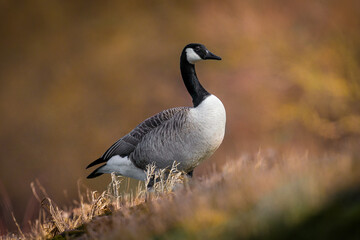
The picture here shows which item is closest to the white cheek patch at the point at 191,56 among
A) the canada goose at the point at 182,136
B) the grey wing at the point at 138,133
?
the canada goose at the point at 182,136

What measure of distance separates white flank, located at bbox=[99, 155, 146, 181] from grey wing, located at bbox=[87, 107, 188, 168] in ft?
0.27

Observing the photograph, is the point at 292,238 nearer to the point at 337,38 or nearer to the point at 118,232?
the point at 118,232

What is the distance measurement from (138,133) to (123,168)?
2.12ft

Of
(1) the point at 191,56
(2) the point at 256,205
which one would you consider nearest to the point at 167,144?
(1) the point at 191,56

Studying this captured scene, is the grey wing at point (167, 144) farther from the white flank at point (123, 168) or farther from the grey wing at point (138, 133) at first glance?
Answer: the white flank at point (123, 168)

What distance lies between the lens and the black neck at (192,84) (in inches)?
231

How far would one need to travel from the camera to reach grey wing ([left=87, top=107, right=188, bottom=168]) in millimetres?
6008

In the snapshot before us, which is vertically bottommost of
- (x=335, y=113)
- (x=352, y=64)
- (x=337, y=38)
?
(x=335, y=113)

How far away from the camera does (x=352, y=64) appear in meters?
14.3

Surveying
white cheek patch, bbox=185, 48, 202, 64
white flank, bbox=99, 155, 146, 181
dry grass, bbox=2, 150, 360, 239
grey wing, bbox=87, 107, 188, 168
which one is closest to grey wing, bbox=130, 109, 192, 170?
grey wing, bbox=87, 107, 188, 168

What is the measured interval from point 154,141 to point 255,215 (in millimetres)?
3498

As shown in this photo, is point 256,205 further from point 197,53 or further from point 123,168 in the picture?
point 123,168

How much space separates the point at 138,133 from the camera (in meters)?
6.27

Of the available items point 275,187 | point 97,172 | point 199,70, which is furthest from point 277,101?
point 275,187
